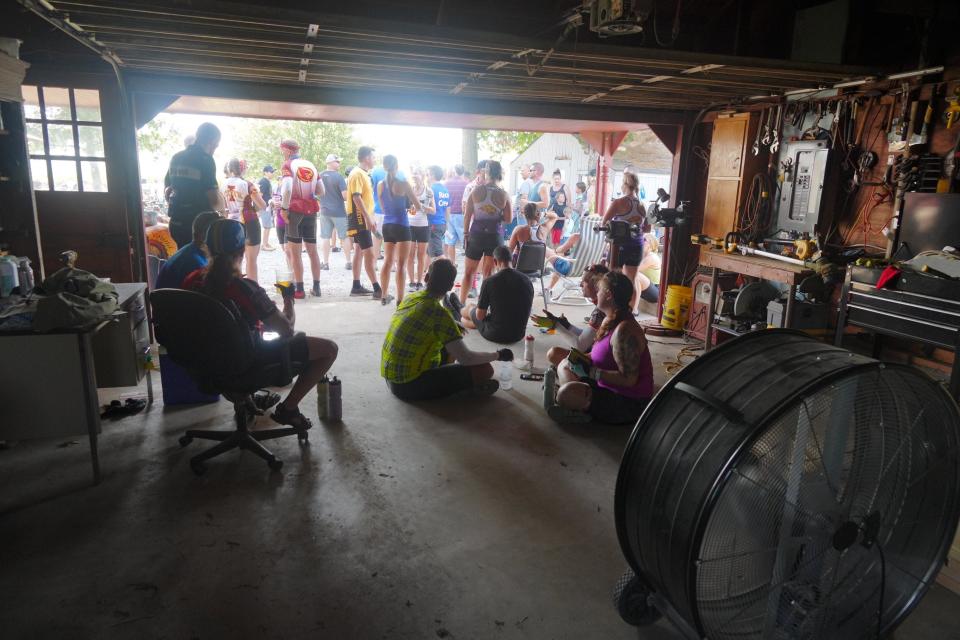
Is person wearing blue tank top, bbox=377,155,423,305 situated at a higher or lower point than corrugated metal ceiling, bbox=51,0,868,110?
lower

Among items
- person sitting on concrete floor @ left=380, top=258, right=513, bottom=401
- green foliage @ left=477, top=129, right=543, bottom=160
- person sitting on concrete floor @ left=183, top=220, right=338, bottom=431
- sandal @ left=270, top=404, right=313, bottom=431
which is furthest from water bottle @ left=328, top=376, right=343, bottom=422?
green foliage @ left=477, top=129, right=543, bottom=160

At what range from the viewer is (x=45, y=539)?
2613 millimetres

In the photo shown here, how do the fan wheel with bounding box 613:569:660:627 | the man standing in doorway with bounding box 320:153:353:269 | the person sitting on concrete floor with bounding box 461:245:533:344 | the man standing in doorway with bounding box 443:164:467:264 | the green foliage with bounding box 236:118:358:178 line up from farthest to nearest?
the green foliage with bounding box 236:118:358:178
the man standing in doorway with bounding box 443:164:467:264
the man standing in doorway with bounding box 320:153:353:269
the person sitting on concrete floor with bounding box 461:245:533:344
the fan wheel with bounding box 613:569:660:627

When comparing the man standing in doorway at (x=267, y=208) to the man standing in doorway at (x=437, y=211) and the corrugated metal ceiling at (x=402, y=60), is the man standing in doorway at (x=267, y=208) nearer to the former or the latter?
the man standing in doorway at (x=437, y=211)

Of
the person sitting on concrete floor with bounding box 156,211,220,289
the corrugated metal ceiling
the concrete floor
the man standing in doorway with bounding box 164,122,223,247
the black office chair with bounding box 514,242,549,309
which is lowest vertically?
the concrete floor

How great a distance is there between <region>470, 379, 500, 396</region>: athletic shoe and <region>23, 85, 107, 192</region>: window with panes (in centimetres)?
362

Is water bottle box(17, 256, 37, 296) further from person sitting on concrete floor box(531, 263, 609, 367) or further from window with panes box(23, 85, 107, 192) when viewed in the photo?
person sitting on concrete floor box(531, 263, 609, 367)

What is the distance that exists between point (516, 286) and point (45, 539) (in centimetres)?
349

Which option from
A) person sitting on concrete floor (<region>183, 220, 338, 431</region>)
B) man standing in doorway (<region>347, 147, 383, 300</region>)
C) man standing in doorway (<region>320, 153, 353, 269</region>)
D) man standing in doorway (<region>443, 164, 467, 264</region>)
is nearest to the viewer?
person sitting on concrete floor (<region>183, 220, 338, 431</region>)

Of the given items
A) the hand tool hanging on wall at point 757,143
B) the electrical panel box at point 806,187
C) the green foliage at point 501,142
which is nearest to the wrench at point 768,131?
the hand tool hanging on wall at point 757,143

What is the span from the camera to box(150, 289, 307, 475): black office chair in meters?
2.85

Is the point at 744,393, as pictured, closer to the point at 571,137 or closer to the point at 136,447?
the point at 136,447

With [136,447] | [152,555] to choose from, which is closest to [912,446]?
[152,555]

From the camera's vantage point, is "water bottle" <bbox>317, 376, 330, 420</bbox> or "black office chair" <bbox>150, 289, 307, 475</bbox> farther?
"water bottle" <bbox>317, 376, 330, 420</bbox>
